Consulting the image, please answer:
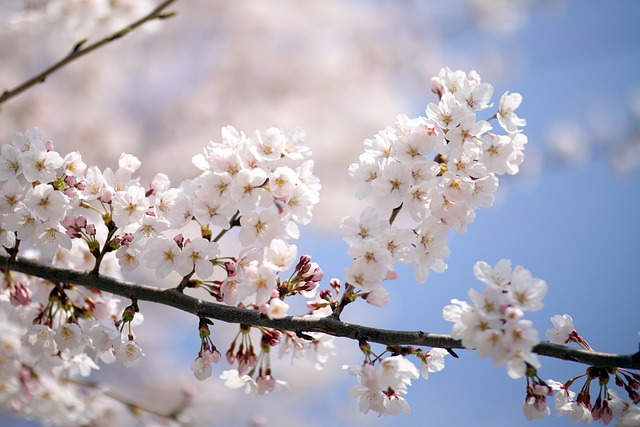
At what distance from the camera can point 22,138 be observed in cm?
119

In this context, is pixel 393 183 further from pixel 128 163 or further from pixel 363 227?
pixel 128 163

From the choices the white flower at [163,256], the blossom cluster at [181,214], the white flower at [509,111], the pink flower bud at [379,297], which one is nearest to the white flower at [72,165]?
the blossom cluster at [181,214]

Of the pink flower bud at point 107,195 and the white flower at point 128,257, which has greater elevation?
the pink flower bud at point 107,195

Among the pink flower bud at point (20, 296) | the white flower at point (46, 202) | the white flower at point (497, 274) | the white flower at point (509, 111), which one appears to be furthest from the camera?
the pink flower bud at point (20, 296)

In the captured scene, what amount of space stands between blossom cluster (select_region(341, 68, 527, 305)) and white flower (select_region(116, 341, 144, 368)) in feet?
1.65

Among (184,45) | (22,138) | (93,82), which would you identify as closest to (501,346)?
(22,138)

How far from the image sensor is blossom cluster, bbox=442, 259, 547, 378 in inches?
35.5

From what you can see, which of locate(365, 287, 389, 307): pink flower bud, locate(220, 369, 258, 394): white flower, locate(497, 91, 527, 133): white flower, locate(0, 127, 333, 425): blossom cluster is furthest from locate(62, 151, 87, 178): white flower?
locate(497, 91, 527, 133): white flower

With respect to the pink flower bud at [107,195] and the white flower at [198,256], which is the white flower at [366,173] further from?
the pink flower bud at [107,195]

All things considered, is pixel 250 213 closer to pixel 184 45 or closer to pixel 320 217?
pixel 320 217

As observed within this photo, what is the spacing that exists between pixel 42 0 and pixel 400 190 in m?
2.96

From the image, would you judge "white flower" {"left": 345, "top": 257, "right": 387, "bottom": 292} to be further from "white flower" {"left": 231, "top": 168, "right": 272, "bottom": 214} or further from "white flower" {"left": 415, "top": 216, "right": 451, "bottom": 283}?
"white flower" {"left": 231, "top": 168, "right": 272, "bottom": 214}

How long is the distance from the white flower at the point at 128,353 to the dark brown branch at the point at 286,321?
0.12 m

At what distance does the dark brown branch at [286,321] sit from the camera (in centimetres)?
97
